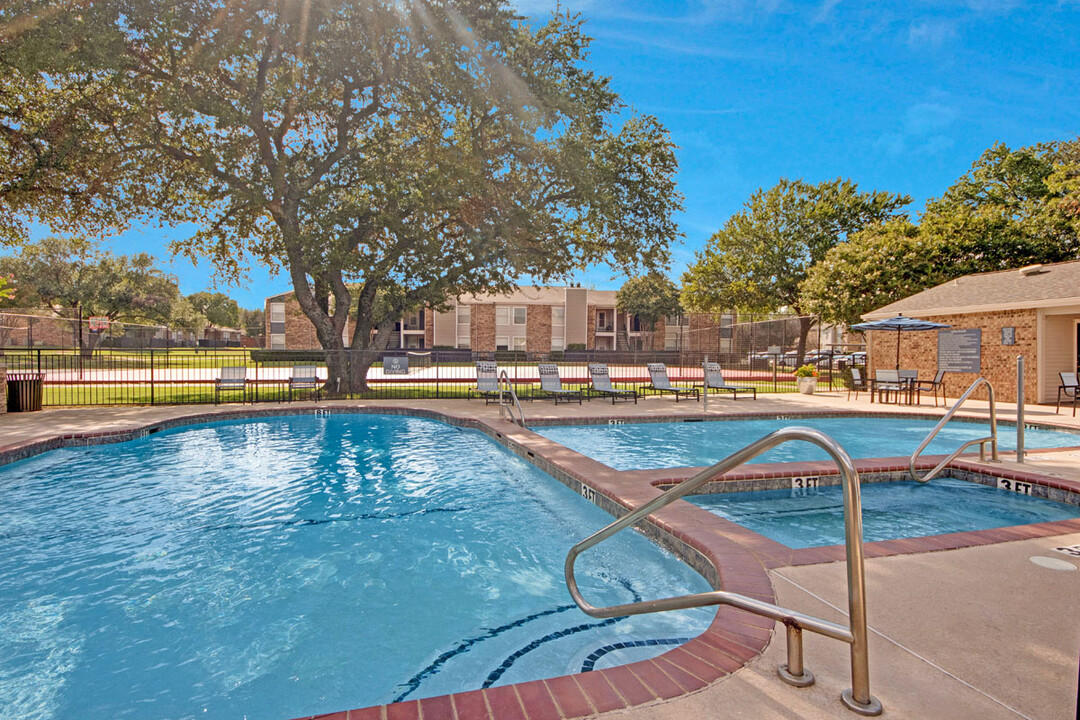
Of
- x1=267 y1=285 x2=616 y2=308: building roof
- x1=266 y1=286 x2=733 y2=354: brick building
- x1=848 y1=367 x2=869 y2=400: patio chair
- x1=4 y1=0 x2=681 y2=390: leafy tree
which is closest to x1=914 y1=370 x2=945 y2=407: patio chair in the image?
x1=848 y1=367 x2=869 y2=400: patio chair

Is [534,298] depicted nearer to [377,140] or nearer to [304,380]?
[377,140]

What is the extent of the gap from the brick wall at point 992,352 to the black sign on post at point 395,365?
1492 centimetres

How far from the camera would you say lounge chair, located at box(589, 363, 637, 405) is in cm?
1420

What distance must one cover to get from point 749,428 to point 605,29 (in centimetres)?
1291

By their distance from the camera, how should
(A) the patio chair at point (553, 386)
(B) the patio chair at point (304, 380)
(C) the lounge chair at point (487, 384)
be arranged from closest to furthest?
(C) the lounge chair at point (487, 384) → (A) the patio chair at point (553, 386) → (B) the patio chair at point (304, 380)

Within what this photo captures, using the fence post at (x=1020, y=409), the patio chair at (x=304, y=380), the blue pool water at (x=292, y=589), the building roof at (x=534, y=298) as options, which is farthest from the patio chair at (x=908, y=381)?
the building roof at (x=534, y=298)

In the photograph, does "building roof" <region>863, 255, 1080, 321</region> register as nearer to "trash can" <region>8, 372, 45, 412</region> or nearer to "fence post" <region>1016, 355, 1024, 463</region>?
"fence post" <region>1016, 355, 1024, 463</region>

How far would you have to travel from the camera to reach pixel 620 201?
56.1 feet

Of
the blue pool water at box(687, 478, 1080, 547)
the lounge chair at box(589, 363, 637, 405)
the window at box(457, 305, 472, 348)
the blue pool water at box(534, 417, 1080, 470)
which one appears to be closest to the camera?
the blue pool water at box(687, 478, 1080, 547)

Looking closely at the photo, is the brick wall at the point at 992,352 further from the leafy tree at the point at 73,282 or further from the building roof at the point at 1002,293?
the leafy tree at the point at 73,282

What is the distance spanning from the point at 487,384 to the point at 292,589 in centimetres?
965

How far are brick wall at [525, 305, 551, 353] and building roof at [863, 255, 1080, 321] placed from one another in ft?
94.2

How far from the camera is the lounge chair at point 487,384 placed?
1358cm

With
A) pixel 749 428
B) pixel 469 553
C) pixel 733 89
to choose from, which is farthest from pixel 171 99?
pixel 733 89
